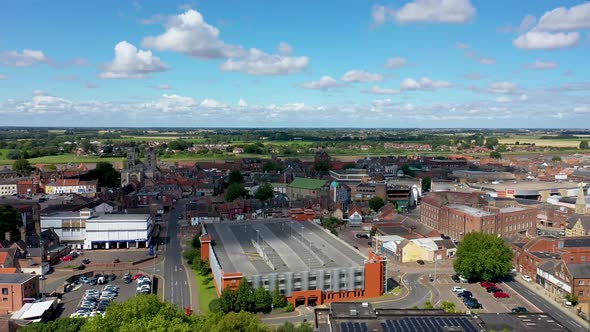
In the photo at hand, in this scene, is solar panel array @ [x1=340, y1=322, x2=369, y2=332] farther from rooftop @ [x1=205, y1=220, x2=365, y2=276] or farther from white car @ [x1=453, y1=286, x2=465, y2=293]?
white car @ [x1=453, y1=286, x2=465, y2=293]

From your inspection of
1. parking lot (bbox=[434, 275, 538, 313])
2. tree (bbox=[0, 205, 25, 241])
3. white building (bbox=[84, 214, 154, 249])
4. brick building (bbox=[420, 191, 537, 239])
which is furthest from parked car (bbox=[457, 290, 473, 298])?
tree (bbox=[0, 205, 25, 241])

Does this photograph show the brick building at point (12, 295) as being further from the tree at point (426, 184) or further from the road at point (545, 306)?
the tree at point (426, 184)

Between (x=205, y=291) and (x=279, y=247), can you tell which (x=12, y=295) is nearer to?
(x=205, y=291)

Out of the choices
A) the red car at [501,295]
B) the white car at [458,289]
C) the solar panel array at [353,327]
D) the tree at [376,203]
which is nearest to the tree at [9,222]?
the solar panel array at [353,327]

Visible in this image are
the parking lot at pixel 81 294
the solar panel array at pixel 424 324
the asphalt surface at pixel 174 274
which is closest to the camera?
the solar panel array at pixel 424 324

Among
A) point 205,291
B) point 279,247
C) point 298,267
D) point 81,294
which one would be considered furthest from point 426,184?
point 81,294

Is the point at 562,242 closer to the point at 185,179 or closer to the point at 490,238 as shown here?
the point at 490,238
